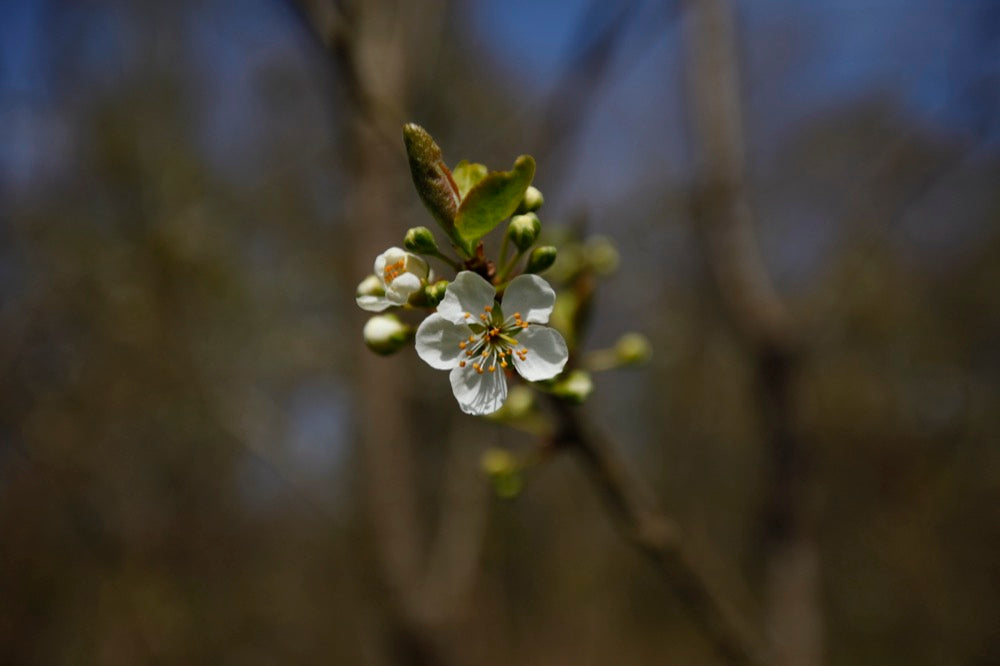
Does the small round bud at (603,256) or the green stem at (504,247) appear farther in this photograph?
the small round bud at (603,256)

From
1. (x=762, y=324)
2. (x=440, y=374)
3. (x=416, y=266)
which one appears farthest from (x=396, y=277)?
(x=440, y=374)

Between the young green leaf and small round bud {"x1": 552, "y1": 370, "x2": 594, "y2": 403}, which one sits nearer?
the young green leaf

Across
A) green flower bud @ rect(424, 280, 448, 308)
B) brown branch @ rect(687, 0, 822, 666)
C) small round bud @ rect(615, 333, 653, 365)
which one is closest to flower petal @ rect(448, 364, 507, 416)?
green flower bud @ rect(424, 280, 448, 308)

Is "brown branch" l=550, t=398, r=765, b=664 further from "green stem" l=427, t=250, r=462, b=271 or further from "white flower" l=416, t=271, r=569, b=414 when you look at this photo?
"green stem" l=427, t=250, r=462, b=271

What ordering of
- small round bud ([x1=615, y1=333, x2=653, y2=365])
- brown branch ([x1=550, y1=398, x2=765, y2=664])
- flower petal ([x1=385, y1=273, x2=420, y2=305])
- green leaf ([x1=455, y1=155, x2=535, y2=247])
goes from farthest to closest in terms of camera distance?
small round bud ([x1=615, y1=333, x2=653, y2=365]), brown branch ([x1=550, y1=398, x2=765, y2=664]), flower petal ([x1=385, y1=273, x2=420, y2=305]), green leaf ([x1=455, y1=155, x2=535, y2=247])

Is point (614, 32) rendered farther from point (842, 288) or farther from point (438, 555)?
point (438, 555)

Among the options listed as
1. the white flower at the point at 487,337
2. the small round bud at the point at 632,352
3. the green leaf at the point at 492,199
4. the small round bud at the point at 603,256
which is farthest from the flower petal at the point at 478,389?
the small round bud at the point at 603,256

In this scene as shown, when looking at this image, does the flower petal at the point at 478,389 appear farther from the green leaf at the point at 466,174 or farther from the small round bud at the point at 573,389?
the green leaf at the point at 466,174
